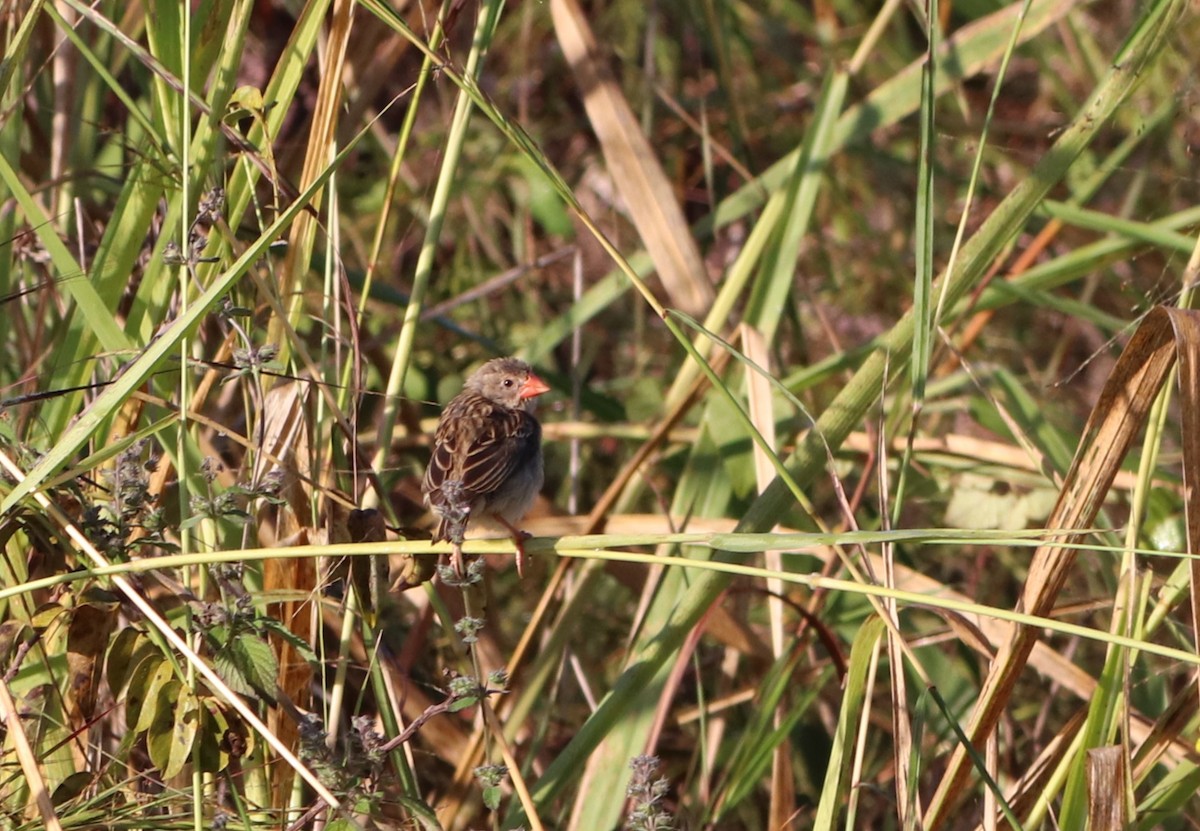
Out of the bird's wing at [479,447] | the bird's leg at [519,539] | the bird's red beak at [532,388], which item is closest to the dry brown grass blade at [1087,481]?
the bird's leg at [519,539]

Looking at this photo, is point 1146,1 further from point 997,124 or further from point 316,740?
point 997,124

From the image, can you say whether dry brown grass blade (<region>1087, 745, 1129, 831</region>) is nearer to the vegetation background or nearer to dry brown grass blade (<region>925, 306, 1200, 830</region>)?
the vegetation background

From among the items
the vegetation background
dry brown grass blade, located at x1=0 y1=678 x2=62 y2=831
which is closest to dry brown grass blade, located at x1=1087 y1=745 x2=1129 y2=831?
the vegetation background

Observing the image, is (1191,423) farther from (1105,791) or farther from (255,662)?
(255,662)

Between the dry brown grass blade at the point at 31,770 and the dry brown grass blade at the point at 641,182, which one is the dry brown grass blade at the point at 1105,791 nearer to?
the dry brown grass blade at the point at 31,770

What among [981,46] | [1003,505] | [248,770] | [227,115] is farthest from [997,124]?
[248,770]

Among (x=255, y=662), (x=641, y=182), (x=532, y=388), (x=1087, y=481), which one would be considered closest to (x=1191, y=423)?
(x=1087, y=481)
